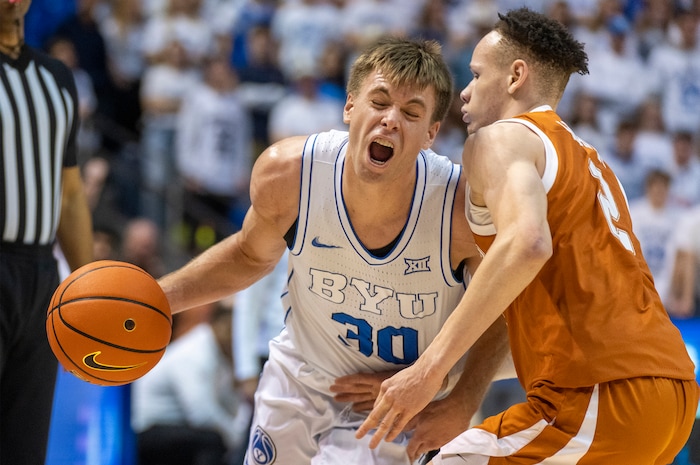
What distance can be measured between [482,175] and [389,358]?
1.15 meters

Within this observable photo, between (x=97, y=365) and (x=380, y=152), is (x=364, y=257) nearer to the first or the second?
(x=380, y=152)

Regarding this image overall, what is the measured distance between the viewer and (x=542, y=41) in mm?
3611

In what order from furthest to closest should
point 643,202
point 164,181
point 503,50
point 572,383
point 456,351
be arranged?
point 164,181 < point 643,202 < point 503,50 < point 572,383 < point 456,351

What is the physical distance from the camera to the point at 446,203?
12.5 feet

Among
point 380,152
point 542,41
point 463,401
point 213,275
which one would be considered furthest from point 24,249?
point 542,41

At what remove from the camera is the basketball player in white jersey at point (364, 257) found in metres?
3.71

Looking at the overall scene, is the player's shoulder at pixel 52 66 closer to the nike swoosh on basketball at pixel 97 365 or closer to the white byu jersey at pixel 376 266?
the white byu jersey at pixel 376 266

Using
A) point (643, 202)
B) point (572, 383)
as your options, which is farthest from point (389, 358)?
point (643, 202)

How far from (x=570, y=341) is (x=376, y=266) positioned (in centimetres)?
93

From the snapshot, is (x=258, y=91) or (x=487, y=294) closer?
(x=487, y=294)

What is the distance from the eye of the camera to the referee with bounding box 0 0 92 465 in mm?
4195

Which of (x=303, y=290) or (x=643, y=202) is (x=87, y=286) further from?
(x=643, y=202)

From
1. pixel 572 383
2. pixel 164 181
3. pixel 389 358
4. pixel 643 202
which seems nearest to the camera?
pixel 572 383

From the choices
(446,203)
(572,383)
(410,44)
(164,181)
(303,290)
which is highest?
(410,44)
